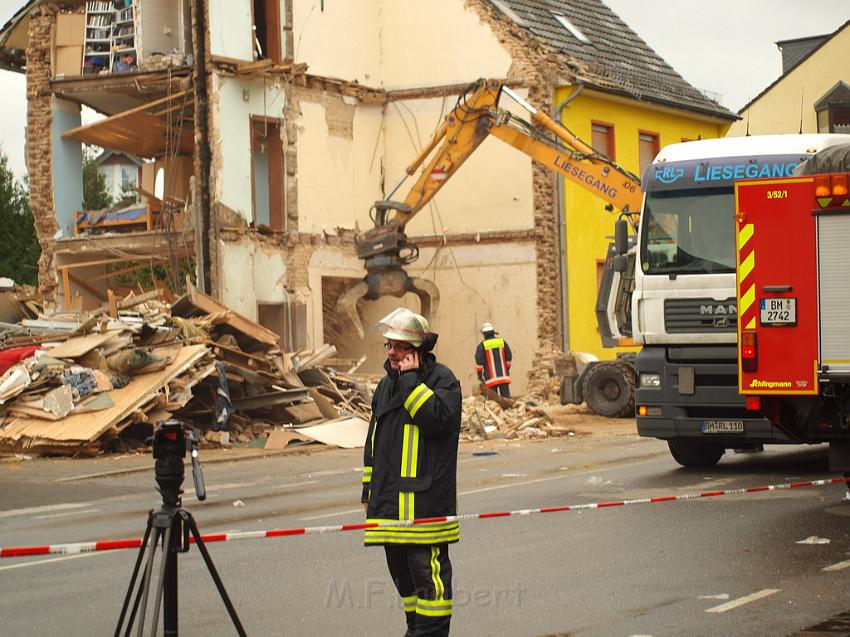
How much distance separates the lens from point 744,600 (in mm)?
8680

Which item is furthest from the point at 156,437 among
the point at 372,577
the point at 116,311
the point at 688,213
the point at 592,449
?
the point at 116,311

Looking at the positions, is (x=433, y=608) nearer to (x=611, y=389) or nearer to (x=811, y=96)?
(x=611, y=389)

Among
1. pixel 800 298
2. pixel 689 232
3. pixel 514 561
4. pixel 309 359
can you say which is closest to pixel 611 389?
pixel 309 359

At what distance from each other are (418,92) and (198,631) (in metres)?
27.6

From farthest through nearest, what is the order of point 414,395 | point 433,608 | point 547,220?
point 547,220
point 414,395
point 433,608

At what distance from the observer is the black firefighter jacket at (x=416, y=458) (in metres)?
6.78

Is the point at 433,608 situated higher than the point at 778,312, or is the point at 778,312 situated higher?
the point at 778,312

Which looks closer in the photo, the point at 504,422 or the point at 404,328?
the point at 404,328

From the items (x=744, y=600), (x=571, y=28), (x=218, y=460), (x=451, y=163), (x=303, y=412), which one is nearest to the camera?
(x=744, y=600)

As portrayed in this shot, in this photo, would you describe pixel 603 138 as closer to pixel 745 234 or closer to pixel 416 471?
pixel 745 234

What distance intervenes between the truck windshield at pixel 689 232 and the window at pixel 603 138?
19532 millimetres

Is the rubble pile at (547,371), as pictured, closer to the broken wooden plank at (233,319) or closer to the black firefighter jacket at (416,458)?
the broken wooden plank at (233,319)

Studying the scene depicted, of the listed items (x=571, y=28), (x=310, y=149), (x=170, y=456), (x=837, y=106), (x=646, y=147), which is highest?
(x=571, y=28)

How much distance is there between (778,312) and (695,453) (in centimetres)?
514
